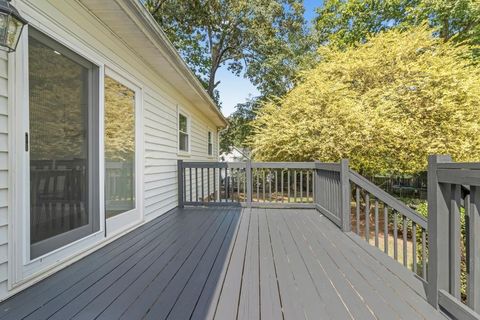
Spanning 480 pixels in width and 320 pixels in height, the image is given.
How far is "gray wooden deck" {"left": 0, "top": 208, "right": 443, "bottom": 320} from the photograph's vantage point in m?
1.66

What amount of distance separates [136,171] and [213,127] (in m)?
7.17

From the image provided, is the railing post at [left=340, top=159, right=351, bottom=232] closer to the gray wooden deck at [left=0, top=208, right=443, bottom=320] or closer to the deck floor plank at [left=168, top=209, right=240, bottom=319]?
the gray wooden deck at [left=0, top=208, right=443, bottom=320]

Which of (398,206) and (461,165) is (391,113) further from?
→ (461,165)

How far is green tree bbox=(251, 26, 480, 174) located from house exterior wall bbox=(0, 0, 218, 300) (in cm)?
279

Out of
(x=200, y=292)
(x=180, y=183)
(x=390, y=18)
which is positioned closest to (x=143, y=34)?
(x=200, y=292)

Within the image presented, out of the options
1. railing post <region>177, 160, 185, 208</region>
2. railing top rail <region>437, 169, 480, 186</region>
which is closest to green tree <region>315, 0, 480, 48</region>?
railing post <region>177, 160, 185, 208</region>

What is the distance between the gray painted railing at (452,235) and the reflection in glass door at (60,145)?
287 centimetres

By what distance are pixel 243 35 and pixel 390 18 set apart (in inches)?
252

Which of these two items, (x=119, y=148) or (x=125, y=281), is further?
(x=119, y=148)

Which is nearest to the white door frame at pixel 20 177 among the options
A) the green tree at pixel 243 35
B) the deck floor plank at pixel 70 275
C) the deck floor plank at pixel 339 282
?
the deck floor plank at pixel 70 275

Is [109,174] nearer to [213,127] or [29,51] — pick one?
[29,51]

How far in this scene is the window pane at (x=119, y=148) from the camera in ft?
10.00

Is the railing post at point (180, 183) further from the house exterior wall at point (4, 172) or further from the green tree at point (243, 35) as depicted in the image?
the green tree at point (243, 35)

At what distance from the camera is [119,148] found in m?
3.30
